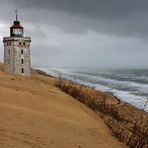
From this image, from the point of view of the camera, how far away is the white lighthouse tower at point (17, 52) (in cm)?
3112

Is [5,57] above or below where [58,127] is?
above

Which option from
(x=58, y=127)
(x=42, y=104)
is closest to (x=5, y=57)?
(x=42, y=104)

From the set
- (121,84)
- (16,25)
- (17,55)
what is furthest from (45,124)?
(121,84)

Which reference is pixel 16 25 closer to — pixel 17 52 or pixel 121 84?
pixel 17 52

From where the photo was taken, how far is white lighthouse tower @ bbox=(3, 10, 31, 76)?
3112 centimetres

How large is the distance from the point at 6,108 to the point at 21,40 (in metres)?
24.3

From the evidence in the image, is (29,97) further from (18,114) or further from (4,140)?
(4,140)

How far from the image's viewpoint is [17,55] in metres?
31.2

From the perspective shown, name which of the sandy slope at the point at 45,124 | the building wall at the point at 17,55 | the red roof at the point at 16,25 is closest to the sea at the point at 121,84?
the building wall at the point at 17,55

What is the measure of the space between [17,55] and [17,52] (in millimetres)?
266

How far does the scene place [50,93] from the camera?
10.7 meters

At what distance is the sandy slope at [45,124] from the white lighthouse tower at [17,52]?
21.6m

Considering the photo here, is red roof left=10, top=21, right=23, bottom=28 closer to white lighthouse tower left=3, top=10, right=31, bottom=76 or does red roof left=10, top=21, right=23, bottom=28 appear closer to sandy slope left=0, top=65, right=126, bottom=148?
white lighthouse tower left=3, top=10, right=31, bottom=76

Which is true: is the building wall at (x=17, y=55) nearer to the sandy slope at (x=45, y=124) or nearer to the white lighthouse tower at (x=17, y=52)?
the white lighthouse tower at (x=17, y=52)
